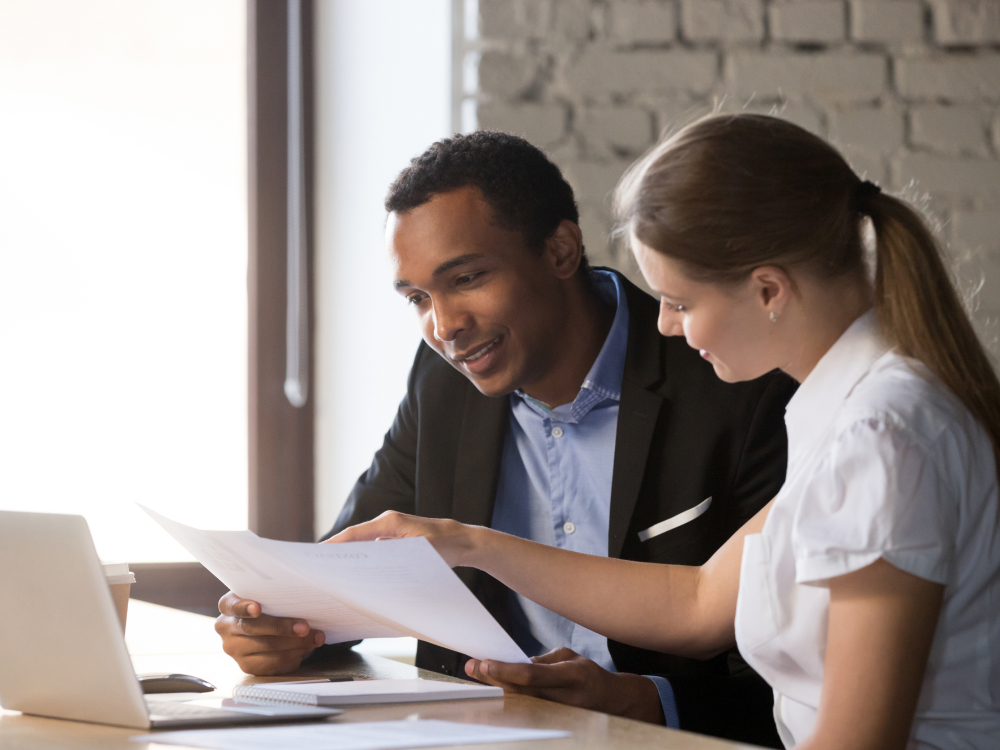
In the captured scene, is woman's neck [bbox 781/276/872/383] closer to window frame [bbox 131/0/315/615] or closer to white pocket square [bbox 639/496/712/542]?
white pocket square [bbox 639/496/712/542]

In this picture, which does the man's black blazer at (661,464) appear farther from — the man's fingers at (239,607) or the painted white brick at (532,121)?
the painted white brick at (532,121)

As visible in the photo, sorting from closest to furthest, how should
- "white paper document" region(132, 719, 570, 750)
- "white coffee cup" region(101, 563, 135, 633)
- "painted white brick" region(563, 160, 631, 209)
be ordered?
"white paper document" region(132, 719, 570, 750) → "white coffee cup" region(101, 563, 135, 633) → "painted white brick" region(563, 160, 631, 209)

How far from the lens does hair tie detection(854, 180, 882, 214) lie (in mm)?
921

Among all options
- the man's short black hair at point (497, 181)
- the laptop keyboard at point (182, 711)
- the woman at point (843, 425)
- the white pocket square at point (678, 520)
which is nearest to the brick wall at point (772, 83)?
the man's short black hair at point (497, 181)

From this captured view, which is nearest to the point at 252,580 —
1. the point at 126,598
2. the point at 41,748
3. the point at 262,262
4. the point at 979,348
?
the point at 126,598

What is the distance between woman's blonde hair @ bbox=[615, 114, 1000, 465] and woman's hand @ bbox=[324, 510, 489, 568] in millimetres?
347

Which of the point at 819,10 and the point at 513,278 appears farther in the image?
the point at 819,10

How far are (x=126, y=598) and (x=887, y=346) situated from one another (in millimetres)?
726

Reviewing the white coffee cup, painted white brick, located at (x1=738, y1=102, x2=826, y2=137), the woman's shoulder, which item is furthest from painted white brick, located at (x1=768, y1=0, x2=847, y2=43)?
the white coffee cup

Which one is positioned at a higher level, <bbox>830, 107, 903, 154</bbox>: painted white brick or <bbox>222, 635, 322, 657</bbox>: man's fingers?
<bbox>830, 107, 903, 154</bbox>: painted white brick

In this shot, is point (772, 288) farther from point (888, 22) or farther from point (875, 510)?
point (888, 22)

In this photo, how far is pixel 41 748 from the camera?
2.35ft

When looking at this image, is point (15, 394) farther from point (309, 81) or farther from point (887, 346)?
point (887, 346)

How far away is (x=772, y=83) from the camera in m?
1.87
